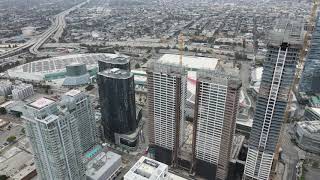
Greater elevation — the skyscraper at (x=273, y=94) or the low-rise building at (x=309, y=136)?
the skyscraper at (x=273, y=94)

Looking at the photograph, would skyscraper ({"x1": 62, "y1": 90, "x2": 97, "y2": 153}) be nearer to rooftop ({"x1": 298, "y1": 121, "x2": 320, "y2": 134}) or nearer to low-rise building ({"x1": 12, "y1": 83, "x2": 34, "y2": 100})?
low-rise building ({"x1": 12, "y1": 83, "x2": 34, "y2": 100})

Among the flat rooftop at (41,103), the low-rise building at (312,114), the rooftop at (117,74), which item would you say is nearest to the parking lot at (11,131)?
the rooftop at (117,74)

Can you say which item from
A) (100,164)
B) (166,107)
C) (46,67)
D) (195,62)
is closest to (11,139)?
(100,164)

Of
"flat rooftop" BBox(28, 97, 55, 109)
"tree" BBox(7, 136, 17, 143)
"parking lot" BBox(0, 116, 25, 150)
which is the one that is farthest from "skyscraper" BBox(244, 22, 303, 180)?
"parking lot" BBox(0, 116, 25, 150)

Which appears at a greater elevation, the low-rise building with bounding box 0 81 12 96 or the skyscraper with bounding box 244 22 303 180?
the skyscraper with bounding box 244 22 303 180

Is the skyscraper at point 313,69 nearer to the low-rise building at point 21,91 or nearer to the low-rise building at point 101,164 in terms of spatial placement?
the low-rise building at point 101,164
